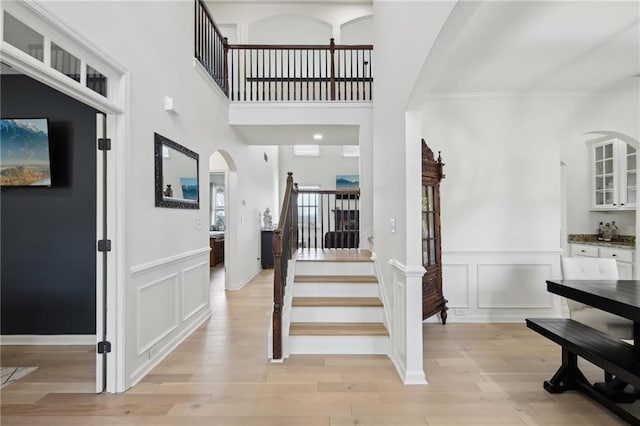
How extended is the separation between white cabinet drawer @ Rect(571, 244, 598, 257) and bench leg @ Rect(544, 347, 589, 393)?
3.42 metres

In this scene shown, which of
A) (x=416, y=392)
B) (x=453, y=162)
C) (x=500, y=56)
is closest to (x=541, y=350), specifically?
(x=416, y=392)

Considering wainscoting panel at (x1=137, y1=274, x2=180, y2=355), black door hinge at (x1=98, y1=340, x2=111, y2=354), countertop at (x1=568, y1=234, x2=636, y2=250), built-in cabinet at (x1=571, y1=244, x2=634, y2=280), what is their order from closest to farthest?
1. black door hinge at (x1=98, y1=340, x2=111, y2=354)
2. wainscoting panel at (x1=137, y1=274, x2=180, y2=355)
3. built-in cabinet at (x1=571, y1=244, x2=634, y2=280)
4. countertop at (x1=568, y1=234, x2=636, y2=250)

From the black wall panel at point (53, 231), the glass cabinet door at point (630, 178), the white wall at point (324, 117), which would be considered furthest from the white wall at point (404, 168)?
the glass cabinet door at point (630, 178)

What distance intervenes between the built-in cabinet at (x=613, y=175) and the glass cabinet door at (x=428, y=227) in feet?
11.5

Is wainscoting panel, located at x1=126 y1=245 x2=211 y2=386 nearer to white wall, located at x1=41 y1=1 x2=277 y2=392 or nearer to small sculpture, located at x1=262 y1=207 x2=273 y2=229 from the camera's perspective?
white wall, located at x1=41 y1=1 x2=277 y2=392

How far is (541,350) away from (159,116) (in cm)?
434

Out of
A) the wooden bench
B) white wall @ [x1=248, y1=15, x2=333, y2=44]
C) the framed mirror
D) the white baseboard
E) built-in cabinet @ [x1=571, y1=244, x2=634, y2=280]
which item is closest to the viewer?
the wooden bench

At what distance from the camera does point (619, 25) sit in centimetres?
250

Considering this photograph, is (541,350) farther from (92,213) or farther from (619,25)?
(92,213)

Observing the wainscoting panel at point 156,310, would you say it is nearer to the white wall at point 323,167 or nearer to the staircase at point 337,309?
the staircase at point 337,309

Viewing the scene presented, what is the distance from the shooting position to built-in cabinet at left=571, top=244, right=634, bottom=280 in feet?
14.1

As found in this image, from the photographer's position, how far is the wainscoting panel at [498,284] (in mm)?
3973

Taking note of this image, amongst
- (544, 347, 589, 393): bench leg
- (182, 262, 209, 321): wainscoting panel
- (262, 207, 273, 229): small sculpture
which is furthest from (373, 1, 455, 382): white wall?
(262, 207, 273, 229): small sculpture

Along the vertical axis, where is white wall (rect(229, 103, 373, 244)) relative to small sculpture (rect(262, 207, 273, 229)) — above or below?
above
